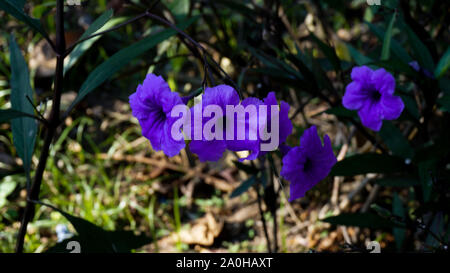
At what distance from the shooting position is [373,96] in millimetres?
991

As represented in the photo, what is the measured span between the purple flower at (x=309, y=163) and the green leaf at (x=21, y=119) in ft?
2.41

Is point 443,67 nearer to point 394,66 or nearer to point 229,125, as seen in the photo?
point 394,66

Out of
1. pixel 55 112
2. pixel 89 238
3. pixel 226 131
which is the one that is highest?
pixel 55 112

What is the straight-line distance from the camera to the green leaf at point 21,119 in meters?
1.09

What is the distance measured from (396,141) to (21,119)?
1.14 meters

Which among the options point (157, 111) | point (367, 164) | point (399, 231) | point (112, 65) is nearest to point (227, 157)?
point (399, 231)

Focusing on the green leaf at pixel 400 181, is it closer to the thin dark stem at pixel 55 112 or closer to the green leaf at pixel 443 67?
the green leaf at pixel 443 67

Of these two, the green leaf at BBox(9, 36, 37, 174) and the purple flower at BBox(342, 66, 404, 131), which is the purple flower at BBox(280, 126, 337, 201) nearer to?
the purple flower at BBox(342, 66, 404, 131)

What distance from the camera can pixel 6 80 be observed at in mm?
2729

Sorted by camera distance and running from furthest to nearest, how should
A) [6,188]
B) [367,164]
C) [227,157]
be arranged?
[227,157]
[6,188]
[367,164]

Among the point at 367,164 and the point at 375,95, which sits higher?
the point at 375,95

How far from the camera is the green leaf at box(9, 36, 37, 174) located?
1.09 m
